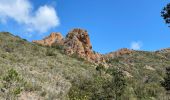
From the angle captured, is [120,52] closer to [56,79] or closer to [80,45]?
[80,45]

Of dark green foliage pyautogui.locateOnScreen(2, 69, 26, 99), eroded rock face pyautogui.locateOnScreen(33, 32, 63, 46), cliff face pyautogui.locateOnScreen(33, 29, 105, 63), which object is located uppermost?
eroded rock face pyautogui.locateOnScreen(33, 32, 63, 46)

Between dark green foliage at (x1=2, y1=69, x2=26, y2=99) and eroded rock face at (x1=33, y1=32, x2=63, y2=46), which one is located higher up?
eroded rock face at (x1=33, y1=32, x2=63, y2=46)

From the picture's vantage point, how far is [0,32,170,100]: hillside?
1704 inches

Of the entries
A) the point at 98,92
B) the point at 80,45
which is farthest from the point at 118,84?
the point at 80,45

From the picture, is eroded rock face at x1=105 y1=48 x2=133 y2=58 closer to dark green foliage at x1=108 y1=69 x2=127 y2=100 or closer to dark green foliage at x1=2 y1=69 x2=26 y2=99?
dark green foliage at x1=108 y1=69 x2=127 y2=100

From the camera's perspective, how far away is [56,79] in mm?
53844

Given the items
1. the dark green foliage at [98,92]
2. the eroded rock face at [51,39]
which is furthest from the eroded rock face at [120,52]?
the dark green foliage at [98,92]

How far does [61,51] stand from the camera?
79250mm

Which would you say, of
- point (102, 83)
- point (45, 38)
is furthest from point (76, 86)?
point (45, 38)

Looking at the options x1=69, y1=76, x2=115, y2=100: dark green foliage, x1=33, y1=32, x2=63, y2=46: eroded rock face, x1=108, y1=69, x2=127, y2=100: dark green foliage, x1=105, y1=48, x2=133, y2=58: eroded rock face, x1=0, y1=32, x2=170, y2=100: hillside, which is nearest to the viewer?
x1=69, y1=76, x2=115, y2=100: dark green foliage

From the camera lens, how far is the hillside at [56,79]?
4328cm

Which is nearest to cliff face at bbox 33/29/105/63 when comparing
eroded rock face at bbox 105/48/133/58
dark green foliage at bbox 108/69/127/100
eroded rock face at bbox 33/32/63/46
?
eroded rock face at bbox 33/32/63/46

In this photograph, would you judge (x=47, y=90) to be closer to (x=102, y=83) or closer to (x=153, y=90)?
(x=102, y=83)

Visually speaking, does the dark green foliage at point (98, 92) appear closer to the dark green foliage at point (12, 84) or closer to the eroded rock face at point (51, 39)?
the dark green foliage at point (12, 84)
